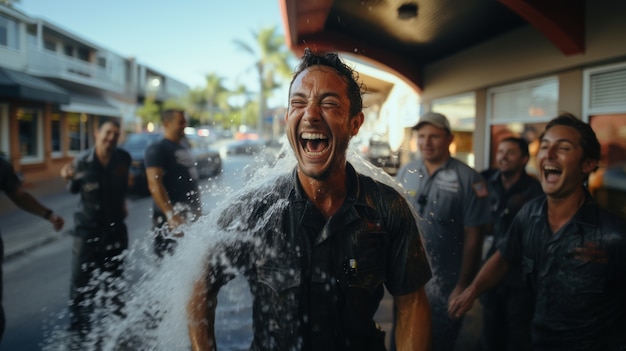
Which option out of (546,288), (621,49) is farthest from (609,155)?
(546,288)

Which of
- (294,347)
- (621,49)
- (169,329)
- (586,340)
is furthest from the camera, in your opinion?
(621,49)

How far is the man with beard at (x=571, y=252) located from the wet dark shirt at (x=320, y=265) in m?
1.05

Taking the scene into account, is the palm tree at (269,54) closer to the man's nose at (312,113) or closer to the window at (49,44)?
the window at (49,44)

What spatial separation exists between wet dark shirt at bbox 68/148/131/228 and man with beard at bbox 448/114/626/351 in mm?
3763

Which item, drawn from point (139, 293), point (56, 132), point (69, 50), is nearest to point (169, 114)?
point (139, 293)

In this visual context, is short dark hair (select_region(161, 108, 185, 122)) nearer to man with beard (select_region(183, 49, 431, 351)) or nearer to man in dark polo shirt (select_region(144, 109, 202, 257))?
man in dark polo shirt (select_region(144, 109, 202, 257))

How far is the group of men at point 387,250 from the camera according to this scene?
189 cm

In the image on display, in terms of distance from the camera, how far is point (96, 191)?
453cm

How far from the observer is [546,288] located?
259 centimetres

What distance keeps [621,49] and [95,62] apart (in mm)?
28623

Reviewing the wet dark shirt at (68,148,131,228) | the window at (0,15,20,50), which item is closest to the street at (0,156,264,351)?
the wet dark shirt at (68,148,131,228)

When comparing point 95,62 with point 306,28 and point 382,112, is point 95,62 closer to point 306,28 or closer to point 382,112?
point 382,112

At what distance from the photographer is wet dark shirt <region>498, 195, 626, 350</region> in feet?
7.80

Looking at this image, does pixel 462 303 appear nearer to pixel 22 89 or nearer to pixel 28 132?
pixel 22 89
